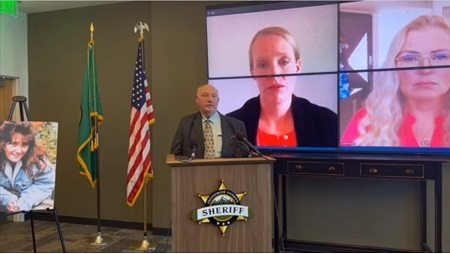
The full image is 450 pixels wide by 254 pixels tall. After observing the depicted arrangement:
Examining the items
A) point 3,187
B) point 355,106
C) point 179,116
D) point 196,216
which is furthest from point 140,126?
point 355,106

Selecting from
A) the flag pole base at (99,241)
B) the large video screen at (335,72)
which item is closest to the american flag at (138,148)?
the flag pole base at (99,241)

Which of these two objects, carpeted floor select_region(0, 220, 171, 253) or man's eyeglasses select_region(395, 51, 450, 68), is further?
carpeted floor select_region(0, 220, 171, 253)

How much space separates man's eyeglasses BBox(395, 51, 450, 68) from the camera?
321 cm

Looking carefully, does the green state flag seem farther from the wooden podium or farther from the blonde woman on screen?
the blonde woman on screen

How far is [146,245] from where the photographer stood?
12.4 feet

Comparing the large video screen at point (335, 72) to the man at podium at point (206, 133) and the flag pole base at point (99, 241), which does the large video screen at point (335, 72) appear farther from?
the flag pole base at point (99, 241)

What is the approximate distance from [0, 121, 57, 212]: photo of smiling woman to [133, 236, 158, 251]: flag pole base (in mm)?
1305

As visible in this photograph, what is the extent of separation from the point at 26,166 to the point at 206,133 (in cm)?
136

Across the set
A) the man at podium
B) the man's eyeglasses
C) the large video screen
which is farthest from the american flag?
the man's eyeglasses

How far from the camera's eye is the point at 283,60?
12.0ft

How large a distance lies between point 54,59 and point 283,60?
3179 mm

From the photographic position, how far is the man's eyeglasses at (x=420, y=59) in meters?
3.21

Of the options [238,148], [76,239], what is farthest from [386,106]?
[76,239]

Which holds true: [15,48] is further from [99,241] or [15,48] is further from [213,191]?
[213,191]
